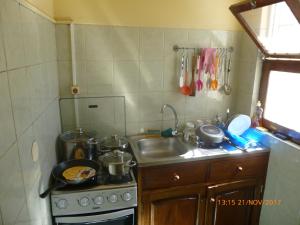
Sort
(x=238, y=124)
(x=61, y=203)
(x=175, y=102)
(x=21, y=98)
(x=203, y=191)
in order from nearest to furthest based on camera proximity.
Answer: (x=21, y=98), (x=61, y=203), (x=203, y=191), (x=238, y=124), (x=175, y=102)

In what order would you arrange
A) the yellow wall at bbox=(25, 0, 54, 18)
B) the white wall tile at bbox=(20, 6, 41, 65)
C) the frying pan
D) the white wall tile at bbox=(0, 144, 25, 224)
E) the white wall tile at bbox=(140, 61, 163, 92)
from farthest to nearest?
the white wall tile at bbox=(140, 61, 163, 92) < the frying pan < the yellow wall at bbox=(25, 0, 54, 18) < the white wall tile at bbox=(20, 6, 41, 65) < the white wall tile at bbox=(0, 144, 25, 224)

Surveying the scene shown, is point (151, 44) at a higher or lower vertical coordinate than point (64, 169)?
higher

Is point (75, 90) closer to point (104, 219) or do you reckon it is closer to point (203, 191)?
point (104, 219)

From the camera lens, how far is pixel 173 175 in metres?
1.53

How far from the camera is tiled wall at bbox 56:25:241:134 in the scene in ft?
5.51

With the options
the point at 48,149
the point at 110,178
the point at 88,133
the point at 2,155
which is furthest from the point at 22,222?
the point at 88,133

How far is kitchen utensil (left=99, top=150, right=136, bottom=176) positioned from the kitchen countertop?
0.08m

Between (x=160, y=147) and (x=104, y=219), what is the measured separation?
740mm

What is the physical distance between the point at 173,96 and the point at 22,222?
4.60 ft

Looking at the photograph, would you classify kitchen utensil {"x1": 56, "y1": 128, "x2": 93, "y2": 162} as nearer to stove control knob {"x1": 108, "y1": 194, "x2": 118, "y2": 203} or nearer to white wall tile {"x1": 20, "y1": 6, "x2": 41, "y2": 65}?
stove control knob {"x1": 108, "y1": 194, "x2": 118, "y2": 203}

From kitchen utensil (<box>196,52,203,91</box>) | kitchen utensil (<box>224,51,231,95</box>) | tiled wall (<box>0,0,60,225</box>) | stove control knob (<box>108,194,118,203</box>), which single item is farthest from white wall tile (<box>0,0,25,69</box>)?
kitchen utensil (<box>224,51,231,95</box>)

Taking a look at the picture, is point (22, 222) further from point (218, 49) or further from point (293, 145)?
point (218, 49)

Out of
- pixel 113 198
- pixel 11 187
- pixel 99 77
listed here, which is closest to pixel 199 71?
pixel 99 77

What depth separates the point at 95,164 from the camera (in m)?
1.48
